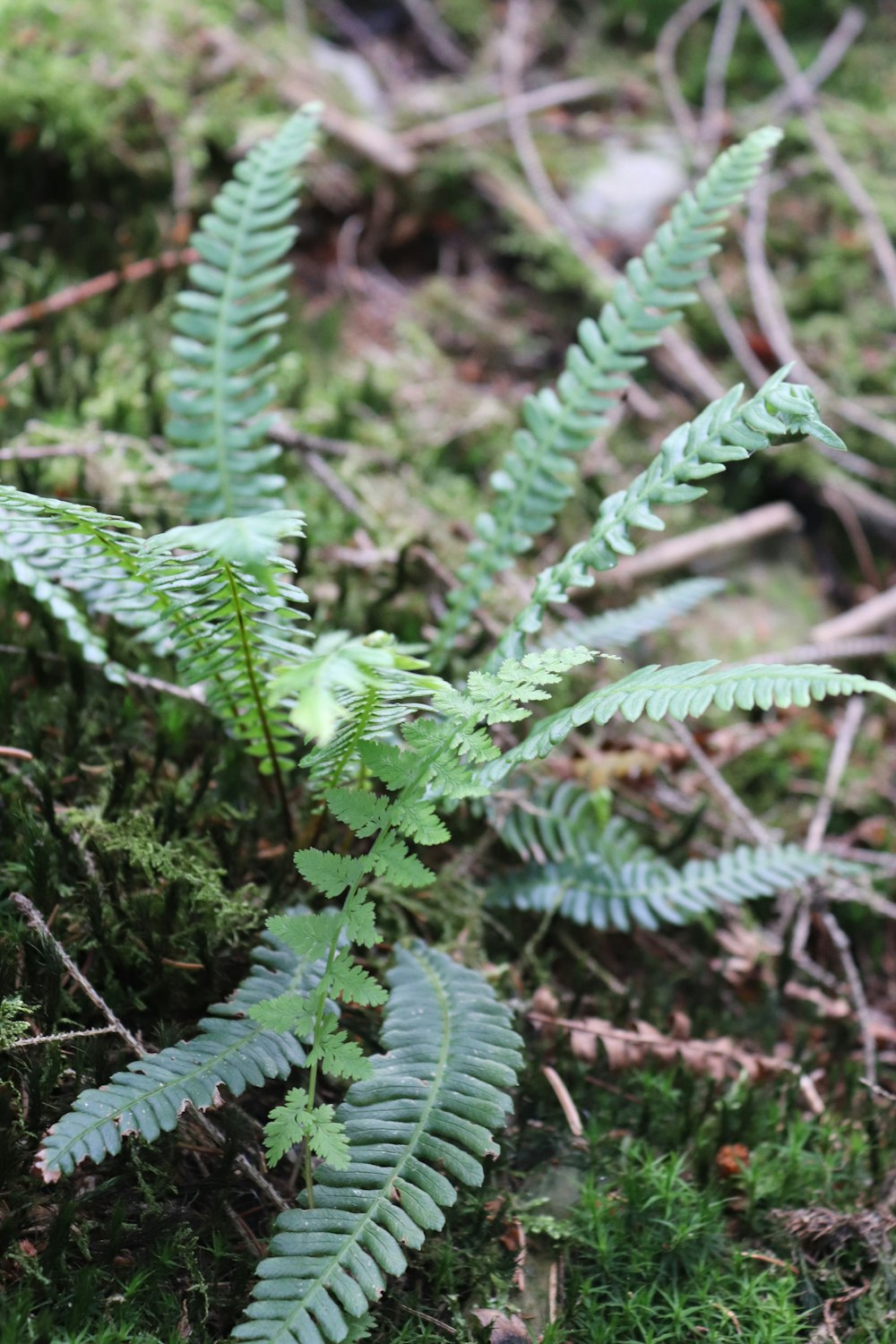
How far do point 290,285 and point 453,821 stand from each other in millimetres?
2628

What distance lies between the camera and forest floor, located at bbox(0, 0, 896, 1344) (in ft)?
6.20

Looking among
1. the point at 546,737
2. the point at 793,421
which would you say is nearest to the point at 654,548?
the point at 793,421

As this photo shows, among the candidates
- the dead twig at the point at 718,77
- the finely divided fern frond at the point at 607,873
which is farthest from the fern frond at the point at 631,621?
the dead twig at the point at 718,77

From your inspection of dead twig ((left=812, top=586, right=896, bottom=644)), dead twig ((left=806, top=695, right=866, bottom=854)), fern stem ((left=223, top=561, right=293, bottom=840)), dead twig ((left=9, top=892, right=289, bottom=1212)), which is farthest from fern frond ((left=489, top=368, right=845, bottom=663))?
dead twig ((left=812, top=586, right=896, bottom=644))

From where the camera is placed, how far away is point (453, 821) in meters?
2.65

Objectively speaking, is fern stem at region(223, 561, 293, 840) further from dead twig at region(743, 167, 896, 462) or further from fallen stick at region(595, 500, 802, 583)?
dead twig at region(743, 167, 896, 462)

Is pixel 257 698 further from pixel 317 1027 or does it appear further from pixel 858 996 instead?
pixel 858 996

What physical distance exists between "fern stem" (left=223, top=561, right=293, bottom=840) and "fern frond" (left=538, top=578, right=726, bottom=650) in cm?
84

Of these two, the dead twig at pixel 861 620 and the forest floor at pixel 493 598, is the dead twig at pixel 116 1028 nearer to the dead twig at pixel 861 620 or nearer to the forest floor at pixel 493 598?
the forest floor at pixel 493 598

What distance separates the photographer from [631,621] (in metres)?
2.88

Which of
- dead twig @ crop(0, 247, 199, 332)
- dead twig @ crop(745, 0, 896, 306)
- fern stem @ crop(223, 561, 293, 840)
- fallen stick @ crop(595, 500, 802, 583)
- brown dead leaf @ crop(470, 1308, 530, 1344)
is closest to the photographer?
brown dead leaf @ crop(470, 1308, 530, 1344)

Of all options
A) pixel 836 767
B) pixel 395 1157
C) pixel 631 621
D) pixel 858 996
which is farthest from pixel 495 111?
pixel 395 1157

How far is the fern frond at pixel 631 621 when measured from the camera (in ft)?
9.28

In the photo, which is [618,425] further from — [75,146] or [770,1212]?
[770,1212]
